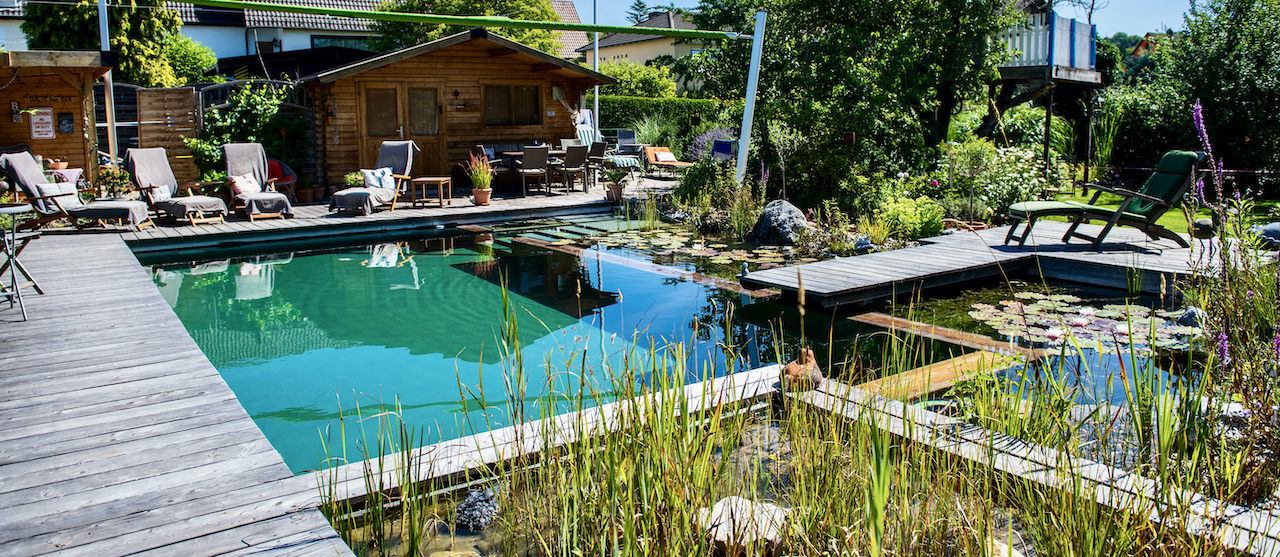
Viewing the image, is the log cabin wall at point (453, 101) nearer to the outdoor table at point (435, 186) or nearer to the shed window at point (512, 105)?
the shed window at point (512, 105)

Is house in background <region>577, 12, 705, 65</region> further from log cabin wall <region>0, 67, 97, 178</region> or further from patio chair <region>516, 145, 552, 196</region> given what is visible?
log cabin wall <region>0, 67, 97, 178</region>

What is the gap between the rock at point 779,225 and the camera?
10.0 m

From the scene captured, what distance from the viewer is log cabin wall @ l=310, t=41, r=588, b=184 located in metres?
14.2

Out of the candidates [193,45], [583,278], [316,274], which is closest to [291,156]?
[316,274]

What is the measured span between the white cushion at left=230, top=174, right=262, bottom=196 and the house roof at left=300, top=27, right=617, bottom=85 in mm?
2112

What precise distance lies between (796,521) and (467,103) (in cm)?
1359

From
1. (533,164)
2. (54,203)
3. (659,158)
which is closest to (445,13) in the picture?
(659,158)

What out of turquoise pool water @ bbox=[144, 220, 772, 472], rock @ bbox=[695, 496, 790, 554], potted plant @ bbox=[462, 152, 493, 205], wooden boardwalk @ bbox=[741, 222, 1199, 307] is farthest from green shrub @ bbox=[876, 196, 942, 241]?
rock @ bbox=[695, 496, 790, 554]

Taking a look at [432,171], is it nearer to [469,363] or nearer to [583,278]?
[583,278]

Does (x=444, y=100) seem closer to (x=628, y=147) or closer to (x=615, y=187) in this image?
(x=615, y=187)

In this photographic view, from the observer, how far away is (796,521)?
8.04 feet

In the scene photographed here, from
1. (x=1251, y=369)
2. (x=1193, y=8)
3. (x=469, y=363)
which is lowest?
(x=469, y=363)

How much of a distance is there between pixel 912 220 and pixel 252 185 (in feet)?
26.4

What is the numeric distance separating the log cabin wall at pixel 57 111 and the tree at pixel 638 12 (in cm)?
3144
